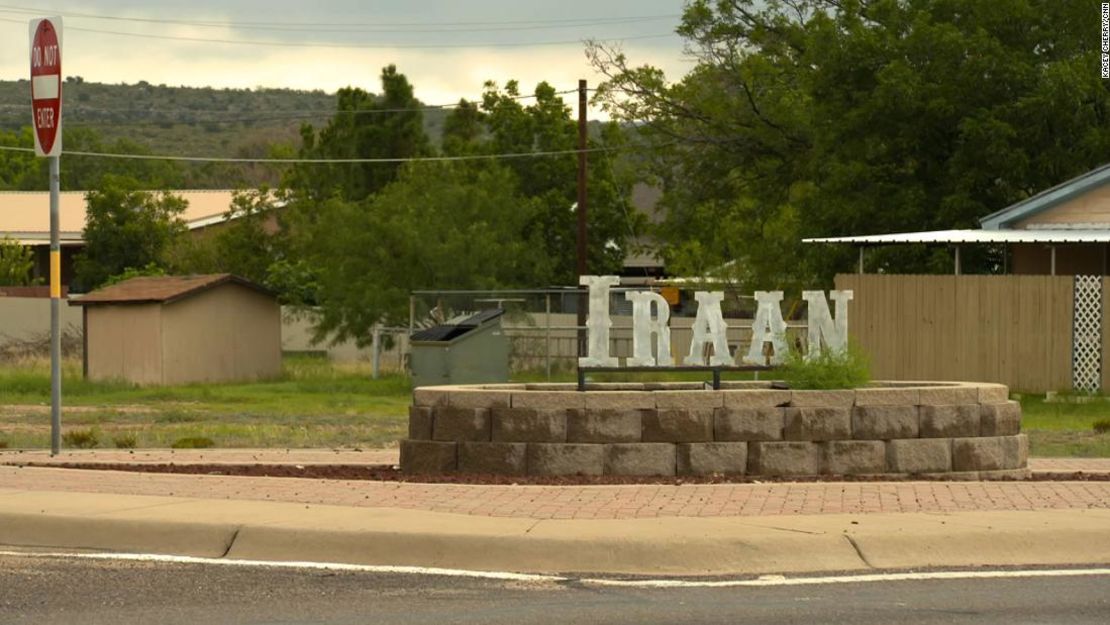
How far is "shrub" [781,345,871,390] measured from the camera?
15.2 meters

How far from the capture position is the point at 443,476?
572 inches

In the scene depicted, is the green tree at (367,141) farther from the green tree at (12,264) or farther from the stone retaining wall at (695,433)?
the stone retaining wall at (695,433)

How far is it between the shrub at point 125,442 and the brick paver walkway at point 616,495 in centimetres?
562

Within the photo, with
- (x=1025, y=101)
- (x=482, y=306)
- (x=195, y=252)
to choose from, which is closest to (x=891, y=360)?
(x=1025, y=101)

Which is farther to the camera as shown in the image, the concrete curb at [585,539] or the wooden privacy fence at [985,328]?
the wooden privacy fence at [985,328]

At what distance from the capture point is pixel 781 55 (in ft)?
141

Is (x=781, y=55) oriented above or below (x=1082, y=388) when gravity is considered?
above

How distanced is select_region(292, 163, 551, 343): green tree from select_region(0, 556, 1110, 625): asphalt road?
98.4 ft

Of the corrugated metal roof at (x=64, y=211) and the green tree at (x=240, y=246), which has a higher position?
the corrugated metal roof at (x=64, y=211)

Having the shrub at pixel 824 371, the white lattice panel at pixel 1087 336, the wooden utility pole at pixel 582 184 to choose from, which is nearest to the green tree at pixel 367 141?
the wooden utility pole at pixel 582 184

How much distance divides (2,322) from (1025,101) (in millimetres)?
26944

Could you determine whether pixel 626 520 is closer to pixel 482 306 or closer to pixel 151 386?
pixel 151 386

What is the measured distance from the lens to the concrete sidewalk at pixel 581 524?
1027cm

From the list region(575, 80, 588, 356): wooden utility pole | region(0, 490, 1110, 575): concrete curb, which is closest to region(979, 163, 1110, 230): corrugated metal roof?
region(575, 80, 588, 356): wooden utility pole
